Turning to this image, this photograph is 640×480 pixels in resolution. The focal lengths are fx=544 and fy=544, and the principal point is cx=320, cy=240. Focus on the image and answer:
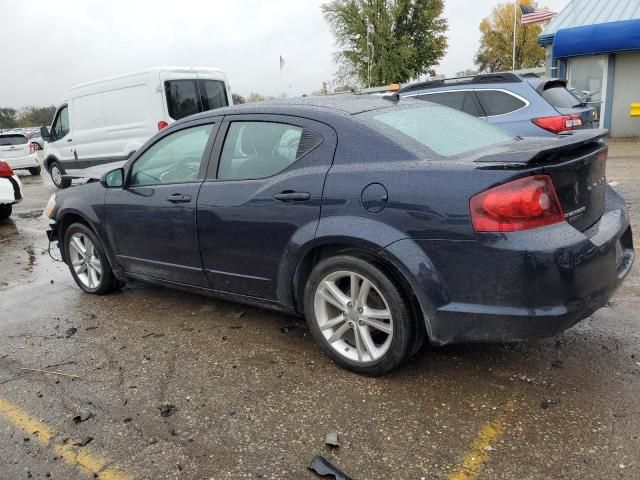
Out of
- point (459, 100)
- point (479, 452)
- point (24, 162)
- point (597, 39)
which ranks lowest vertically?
point (479, 452)

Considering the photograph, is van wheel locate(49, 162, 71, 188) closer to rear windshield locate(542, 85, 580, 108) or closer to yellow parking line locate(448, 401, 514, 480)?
rear windshield locate(542, 85, 580, 108)

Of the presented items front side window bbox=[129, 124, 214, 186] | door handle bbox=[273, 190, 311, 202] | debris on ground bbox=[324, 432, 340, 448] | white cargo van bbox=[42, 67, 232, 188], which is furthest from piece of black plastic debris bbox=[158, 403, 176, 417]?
white cargo van bbox=[42, 67, 232, 188]

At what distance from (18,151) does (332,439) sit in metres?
18.1

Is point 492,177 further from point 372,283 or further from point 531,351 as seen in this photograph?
point 531,351

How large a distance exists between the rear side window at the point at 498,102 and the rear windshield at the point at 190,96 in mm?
5734

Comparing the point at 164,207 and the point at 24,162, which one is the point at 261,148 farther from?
the point at 24,162

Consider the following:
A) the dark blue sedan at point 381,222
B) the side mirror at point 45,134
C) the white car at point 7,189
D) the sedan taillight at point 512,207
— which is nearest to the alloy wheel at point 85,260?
the dark blue sedan at point 381,222

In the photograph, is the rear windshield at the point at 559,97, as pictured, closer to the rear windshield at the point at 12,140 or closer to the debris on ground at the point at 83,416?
the debris on ground at the point at 83,416

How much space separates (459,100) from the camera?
7945 mm

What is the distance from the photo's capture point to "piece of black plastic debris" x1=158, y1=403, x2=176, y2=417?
9.54ft

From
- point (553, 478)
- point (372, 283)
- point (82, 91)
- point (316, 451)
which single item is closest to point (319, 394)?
point (316, 451)

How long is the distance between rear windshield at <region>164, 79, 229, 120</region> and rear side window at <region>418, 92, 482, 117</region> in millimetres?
4941

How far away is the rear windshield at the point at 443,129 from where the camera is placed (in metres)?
3.10

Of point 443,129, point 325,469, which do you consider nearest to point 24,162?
point 443,129
